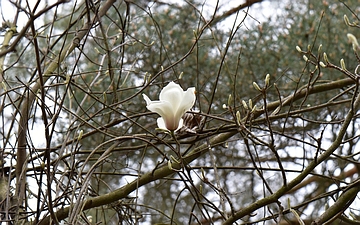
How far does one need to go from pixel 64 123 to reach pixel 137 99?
0.38 meters

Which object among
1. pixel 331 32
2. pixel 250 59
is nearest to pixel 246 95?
pixel 250 59

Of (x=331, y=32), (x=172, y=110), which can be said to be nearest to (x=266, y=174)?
(x=331, y=32)

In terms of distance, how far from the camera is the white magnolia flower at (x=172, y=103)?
92 cm

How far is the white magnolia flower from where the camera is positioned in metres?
0.92

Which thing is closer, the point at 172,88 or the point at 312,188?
the point at 172,88

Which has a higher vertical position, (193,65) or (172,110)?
(193,65)

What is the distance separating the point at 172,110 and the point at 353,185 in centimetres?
35

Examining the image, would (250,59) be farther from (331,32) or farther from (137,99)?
(137,99)

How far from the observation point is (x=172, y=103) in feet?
3.04

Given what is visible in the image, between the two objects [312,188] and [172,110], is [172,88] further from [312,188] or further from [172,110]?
[312,188]

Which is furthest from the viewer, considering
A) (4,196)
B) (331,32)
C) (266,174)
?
(266,174)

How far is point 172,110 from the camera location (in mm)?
922

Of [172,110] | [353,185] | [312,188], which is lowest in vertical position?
[353,185]

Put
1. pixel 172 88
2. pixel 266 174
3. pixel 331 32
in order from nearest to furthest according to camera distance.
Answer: pixel 172 88, pixel 331 32, pixel 266 174
